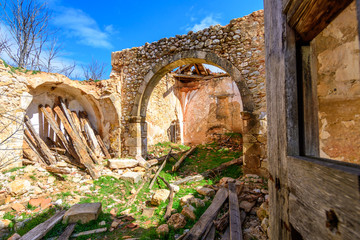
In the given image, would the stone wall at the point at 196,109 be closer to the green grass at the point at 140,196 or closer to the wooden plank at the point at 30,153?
the green grass at the point at 140,196

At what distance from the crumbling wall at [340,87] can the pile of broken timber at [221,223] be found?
5.05ft

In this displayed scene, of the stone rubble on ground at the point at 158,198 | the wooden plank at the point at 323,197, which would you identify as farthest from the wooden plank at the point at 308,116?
the stone rubble on ground at the point at 158,198

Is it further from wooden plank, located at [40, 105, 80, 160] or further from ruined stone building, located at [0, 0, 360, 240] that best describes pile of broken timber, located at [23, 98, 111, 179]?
ruined stone building, located at [0, 0, 360, 240]

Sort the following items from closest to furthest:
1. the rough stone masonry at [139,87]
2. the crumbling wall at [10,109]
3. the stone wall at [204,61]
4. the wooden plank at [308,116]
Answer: the wooden plank at [308,116]
the crumbling wall at [10,109]
the rough stone masonry at [139,87]
the stone wall at [204,61]

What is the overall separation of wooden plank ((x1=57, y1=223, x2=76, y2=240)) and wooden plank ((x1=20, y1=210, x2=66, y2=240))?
0.23 m

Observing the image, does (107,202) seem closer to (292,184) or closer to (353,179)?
(292,184)

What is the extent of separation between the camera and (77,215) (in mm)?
2703

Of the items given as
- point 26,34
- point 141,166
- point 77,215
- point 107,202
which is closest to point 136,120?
point 141,166

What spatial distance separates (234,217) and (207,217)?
401mm

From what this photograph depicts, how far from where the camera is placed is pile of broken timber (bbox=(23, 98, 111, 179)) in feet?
15.1

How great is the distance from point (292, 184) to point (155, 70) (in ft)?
17.8

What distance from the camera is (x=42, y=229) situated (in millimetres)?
2428

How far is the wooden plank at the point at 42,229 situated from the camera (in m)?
2.28

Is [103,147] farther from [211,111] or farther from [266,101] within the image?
[211,111]
